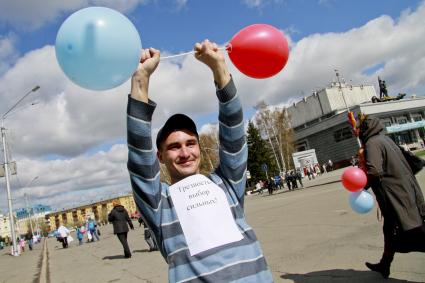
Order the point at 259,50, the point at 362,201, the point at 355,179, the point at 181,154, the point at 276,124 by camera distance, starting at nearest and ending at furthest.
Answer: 1. the point at 181,154
2. the point at 259,50
3. the point at 355,179
4. the point at 362,201
5. the point at 276,124

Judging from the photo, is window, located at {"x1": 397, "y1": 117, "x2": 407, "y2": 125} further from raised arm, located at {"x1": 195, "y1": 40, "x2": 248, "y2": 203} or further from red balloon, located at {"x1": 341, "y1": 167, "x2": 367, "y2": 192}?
raised arm, located at {"x1": 195, "y1": 40, "x2": 248, "y2": 203}

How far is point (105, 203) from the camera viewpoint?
169 metres

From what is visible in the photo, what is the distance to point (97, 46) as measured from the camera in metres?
2.11

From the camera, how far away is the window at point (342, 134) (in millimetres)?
59875

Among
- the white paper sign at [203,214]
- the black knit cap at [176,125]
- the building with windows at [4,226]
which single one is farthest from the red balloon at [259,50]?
the building with windows at [4,226]

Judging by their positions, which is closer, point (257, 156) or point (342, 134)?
point (342, 134)

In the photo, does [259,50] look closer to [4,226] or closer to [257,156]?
[257,156]

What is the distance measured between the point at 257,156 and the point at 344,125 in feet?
44.7

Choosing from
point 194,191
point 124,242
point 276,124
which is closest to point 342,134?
point 276,124

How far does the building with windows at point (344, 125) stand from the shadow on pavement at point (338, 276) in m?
49.7

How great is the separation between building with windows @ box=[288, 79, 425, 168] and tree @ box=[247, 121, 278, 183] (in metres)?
6.22

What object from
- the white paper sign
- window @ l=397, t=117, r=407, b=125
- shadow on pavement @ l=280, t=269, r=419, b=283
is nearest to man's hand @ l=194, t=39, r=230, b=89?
the white paper sign

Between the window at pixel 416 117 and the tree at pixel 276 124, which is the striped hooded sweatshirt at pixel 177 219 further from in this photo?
the window at pixel 416 117

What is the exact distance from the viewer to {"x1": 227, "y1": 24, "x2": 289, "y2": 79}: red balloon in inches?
103
